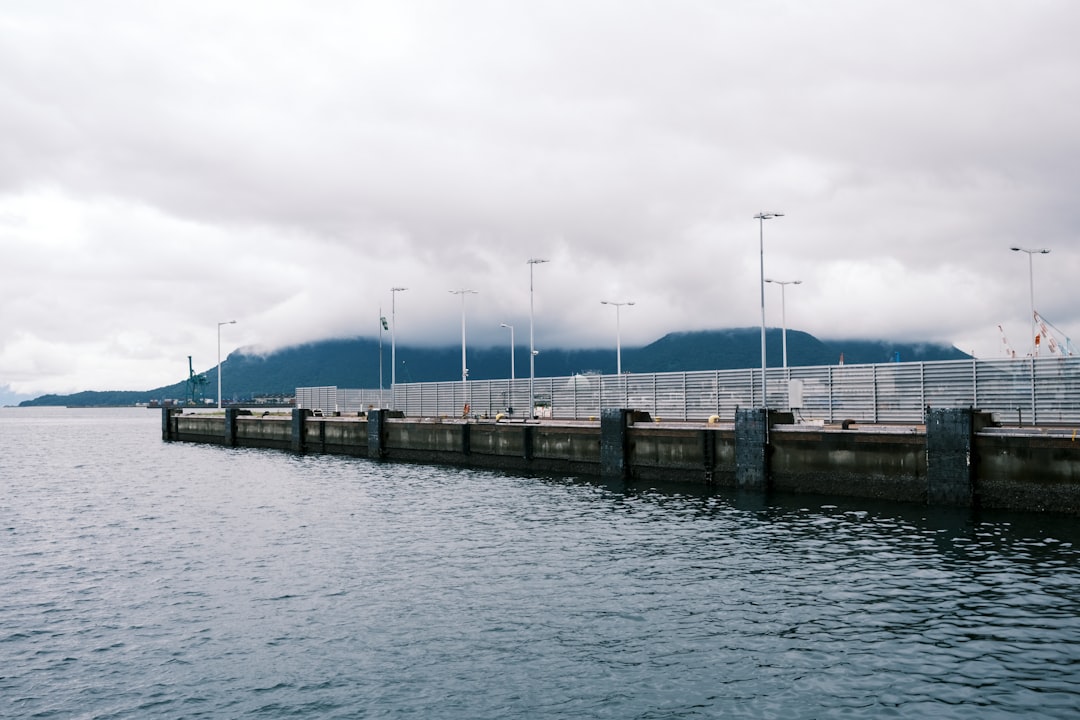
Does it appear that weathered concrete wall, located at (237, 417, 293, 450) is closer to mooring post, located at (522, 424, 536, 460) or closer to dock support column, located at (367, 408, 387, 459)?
dock support column, located at (367, 408, 387, 459)

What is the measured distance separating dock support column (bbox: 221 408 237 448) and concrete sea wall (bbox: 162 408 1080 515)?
41.0 m

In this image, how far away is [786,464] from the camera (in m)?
40.7

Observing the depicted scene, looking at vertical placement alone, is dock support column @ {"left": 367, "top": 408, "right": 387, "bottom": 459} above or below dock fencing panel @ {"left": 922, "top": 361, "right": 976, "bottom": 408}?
below

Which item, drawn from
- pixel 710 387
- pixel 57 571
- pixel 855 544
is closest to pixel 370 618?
pixel 57 571

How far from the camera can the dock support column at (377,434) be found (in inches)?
2825

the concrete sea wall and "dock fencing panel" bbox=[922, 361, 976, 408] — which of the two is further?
"dock fencing panel" bbox=[922, 361, 976, 408]

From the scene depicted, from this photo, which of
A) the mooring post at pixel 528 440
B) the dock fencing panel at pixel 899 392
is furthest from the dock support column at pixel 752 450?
the mooring post at pixel 528 440

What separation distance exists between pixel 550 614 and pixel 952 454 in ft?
70.2

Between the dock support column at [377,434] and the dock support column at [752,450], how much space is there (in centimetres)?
3763

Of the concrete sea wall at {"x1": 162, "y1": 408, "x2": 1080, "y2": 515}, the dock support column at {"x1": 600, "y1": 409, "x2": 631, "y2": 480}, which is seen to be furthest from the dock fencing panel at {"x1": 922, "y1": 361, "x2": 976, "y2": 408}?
the dock support column at {"x1": 600, "y1": 409, "x2": 631, "y2": 480}

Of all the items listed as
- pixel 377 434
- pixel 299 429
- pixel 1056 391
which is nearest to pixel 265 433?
pixel 299 429

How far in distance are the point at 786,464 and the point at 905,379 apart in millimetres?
13104

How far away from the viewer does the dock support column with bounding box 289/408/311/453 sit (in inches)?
3278

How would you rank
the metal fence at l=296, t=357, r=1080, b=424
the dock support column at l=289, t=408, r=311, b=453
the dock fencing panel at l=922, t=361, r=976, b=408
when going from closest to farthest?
1. the metal fence at l=296, t=357, r=1080, b=424
2. the dock fencing panel at l=922, t=361, r=976, b=408
3. the dock support column at l=289, t=408, r=311, b=453
